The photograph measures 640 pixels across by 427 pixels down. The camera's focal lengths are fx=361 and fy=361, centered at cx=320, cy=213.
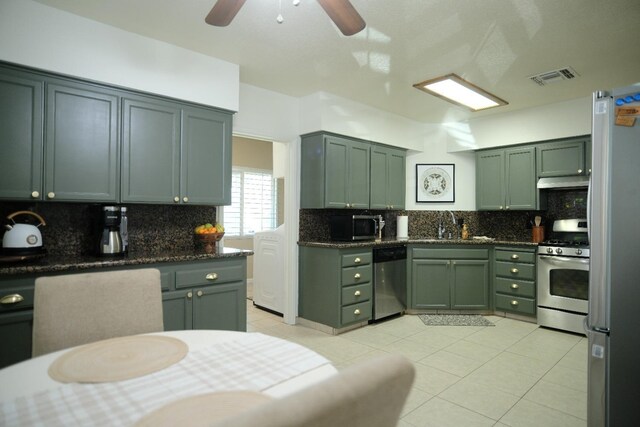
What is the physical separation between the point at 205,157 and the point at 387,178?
8.15 feet

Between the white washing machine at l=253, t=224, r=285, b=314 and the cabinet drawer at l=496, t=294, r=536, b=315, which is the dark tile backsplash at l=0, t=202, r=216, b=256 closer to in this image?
the white washing machine at l=253, t=224, r=285, b=314

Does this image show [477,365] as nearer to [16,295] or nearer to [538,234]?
[538,234]

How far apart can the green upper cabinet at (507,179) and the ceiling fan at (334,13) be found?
12.4 ft

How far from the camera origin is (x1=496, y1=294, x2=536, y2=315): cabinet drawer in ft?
13.8

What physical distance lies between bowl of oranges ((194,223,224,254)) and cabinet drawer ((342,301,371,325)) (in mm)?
1536

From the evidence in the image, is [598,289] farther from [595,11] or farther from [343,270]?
[343,270]

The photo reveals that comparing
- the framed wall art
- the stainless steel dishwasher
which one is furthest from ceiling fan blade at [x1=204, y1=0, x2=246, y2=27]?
the framed wall art

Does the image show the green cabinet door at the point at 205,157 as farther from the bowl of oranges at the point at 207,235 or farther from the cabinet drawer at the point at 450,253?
the cabinet drawer at the point at 450,253

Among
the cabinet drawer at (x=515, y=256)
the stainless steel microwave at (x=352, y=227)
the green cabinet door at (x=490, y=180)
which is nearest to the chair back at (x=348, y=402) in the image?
the stainless steel microwave at (x=352, y=227)

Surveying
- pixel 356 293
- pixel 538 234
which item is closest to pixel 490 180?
pixel 538 234

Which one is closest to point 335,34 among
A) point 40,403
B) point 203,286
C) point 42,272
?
point 203,286

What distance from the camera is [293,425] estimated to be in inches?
16.4

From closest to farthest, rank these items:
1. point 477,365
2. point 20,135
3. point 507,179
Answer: point 20,135 < point 477,365 < point 507,179

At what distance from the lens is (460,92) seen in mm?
3891
